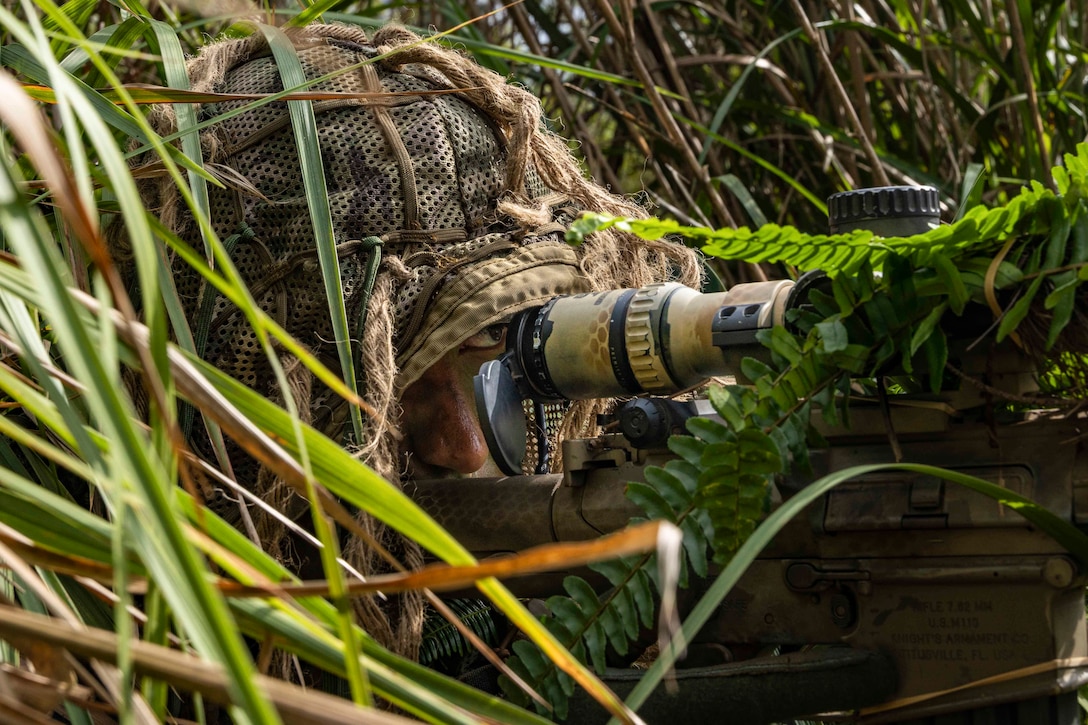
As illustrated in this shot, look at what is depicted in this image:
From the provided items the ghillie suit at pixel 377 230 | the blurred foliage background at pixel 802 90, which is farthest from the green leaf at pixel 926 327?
the blurred foliage background at pixel 802 90

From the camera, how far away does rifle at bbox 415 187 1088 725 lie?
0.80m

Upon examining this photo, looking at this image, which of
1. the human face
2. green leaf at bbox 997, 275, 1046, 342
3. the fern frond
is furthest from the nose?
green leaf at bbox 997, 275, 1046, 342

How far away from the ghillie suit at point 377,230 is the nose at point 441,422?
32mm

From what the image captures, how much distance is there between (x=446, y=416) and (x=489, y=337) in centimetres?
9

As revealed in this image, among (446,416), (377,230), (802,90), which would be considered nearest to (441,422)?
(446,416)

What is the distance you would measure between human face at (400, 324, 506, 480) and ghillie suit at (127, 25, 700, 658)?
0.10ft

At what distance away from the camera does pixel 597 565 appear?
33.0 inches

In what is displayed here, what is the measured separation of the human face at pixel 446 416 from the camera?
3.76 ft

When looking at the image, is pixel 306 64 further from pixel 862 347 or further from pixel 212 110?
pixel 862 347

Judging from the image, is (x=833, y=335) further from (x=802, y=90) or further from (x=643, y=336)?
(x=802, y=90)

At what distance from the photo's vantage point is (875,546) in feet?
2.85

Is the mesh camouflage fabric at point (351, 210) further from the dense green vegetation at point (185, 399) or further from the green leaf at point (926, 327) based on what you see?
the green leaf at point (926, 327)

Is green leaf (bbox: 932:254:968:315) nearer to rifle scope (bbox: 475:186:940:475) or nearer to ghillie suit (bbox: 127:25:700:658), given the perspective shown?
rifle scope (bbox: 475:186:940:475)

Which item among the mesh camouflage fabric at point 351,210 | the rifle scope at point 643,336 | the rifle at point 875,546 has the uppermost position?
the mesh camouflage fabric at point 351,210
